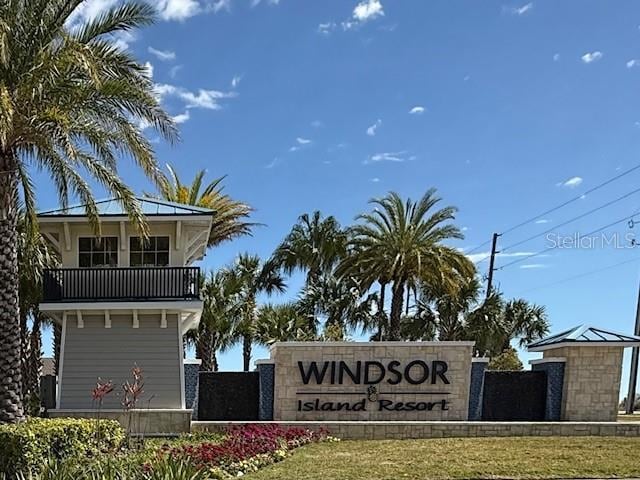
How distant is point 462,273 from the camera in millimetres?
28750

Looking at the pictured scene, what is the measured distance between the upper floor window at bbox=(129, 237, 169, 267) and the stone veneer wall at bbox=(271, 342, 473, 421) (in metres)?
4.24

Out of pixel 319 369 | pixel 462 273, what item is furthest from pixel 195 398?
pixel 462 273

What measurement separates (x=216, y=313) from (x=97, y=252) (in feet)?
26.4

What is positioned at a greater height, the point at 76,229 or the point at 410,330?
the point at 76,229

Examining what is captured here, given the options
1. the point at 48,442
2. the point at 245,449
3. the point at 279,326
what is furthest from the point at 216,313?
the point at 48,442

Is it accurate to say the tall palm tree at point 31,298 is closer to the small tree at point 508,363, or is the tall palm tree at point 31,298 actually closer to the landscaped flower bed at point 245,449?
the landscaped flower bed at point 245,449

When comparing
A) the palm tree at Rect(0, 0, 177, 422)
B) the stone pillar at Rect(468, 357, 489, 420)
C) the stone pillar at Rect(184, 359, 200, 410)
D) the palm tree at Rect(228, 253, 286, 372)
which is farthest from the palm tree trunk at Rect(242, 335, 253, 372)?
the palm tree at Rect(0, 0, 177, 422)

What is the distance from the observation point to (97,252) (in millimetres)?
20047

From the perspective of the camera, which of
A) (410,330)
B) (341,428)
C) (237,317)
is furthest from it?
(410,330)

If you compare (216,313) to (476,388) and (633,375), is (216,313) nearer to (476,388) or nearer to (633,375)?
(476,388)

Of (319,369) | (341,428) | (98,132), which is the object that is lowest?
(341,428)

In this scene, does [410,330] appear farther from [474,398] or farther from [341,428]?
[341,428]

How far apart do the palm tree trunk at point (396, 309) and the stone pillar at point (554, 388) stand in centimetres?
855

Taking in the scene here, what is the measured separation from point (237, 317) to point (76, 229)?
32.1ft
